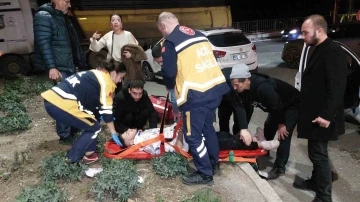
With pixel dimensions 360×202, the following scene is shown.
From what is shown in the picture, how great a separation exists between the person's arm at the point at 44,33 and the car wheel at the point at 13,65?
670cm

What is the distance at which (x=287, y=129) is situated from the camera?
3.99 metres

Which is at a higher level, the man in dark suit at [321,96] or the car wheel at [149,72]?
the man in dark suit at [321,96]

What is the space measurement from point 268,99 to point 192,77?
3.41 ft

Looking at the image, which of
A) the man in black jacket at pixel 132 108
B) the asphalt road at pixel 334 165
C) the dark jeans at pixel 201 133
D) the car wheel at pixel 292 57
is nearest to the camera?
the dark jeans at pixel 201 133

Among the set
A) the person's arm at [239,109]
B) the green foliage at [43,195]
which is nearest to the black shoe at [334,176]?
the person's arm at [239,109]

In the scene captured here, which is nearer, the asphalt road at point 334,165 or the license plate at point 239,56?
the asphalt road at point 334,165

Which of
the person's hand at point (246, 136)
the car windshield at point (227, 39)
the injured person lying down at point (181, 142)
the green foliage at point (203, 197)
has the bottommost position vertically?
the green foliage at point (203, 197)

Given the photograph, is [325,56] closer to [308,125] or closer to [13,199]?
[308,125]

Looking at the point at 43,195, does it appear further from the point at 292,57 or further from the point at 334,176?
the point at 292,57

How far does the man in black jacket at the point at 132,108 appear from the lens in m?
4.57

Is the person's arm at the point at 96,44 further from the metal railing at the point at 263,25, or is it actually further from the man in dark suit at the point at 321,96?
the metal railing at the point at 263,25

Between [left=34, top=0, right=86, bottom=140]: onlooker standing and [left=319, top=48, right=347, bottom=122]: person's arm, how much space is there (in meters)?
2.93

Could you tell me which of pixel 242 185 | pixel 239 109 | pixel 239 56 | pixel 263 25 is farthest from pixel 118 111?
pixel 263 25

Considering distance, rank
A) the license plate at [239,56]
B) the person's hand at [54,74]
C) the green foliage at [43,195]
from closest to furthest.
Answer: the green foliage at [43,195] < the person's hand at [54,74] < the license plate at [239,56]
